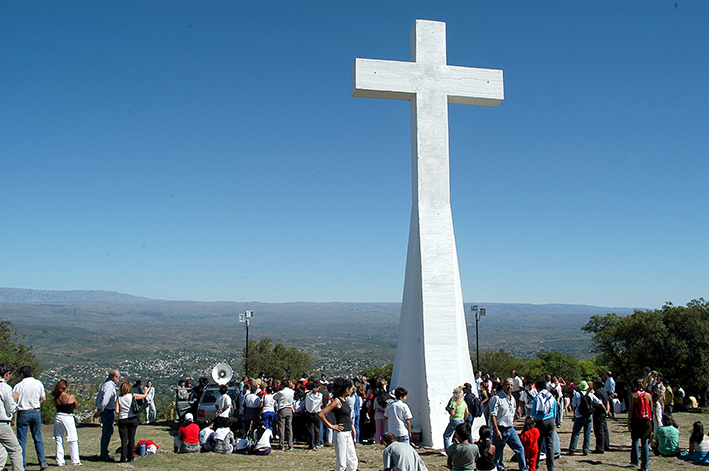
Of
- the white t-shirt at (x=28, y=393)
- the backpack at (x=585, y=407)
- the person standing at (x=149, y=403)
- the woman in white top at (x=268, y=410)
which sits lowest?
the person standing at (x=149, y=403)

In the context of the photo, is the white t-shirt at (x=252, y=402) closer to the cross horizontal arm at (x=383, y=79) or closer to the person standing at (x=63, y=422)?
the person standing at (x=63, y=422)

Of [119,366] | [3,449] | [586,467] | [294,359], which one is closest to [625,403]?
[586,467]

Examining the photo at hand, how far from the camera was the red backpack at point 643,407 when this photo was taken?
368 inches

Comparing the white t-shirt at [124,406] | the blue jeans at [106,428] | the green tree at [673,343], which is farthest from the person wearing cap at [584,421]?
the green tree at [673,343]

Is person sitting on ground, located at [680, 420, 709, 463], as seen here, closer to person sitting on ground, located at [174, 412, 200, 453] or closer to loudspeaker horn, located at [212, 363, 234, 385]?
person sitting on ground, located at [174, 412, 200, 453]

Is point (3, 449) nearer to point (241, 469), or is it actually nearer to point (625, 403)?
point (241, 469)

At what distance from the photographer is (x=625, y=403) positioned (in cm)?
1833

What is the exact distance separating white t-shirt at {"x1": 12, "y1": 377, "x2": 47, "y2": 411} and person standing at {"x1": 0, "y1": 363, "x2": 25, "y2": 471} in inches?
20.4

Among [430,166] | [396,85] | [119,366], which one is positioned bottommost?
[119,366]

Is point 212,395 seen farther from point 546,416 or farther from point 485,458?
point 485,458

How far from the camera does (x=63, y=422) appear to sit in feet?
30.1

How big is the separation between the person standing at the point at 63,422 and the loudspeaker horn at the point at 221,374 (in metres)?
7.05

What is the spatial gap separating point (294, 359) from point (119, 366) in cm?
7696

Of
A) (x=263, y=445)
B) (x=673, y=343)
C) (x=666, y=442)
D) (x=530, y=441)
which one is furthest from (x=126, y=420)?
(x=673, y=343)
